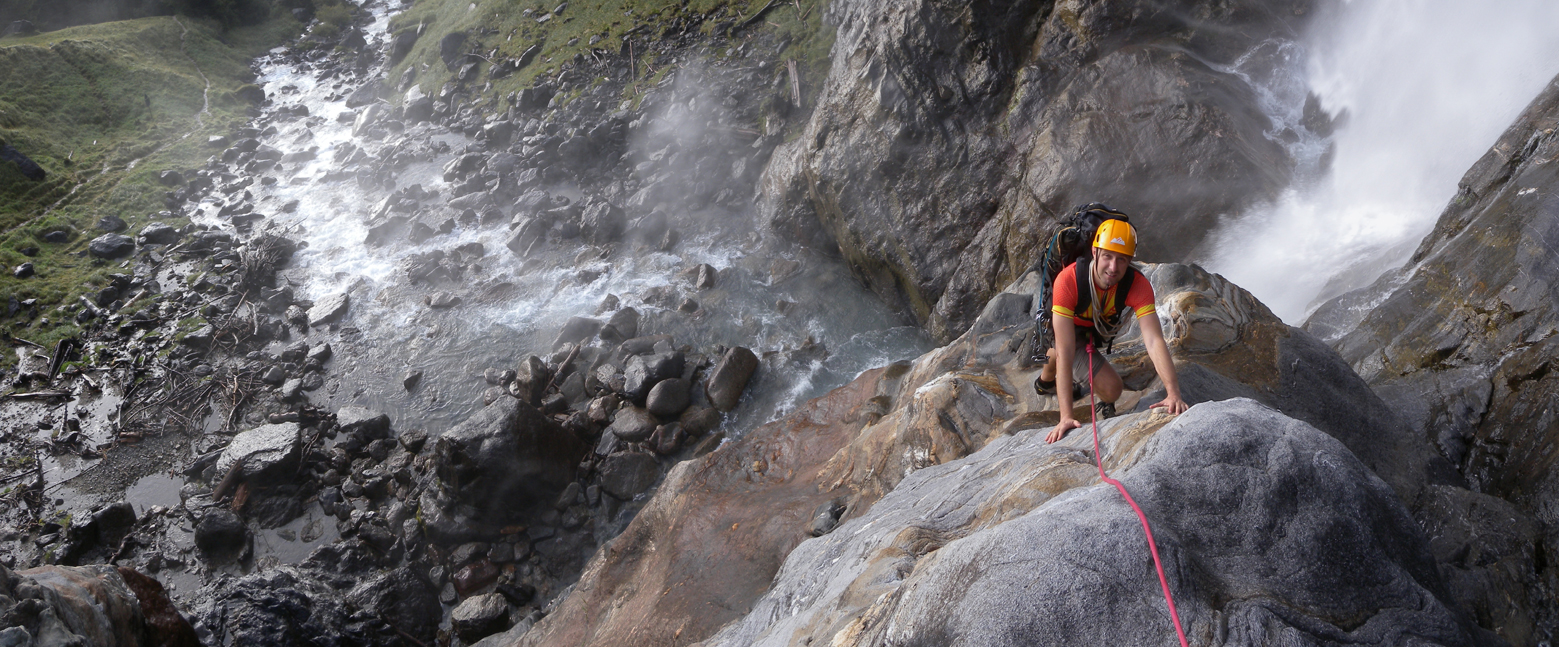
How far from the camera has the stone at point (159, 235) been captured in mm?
26016

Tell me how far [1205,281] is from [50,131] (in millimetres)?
43889

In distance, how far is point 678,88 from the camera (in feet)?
83.9

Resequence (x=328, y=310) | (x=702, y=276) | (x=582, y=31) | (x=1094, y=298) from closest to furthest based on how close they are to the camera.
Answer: (x=1094, y=298) < (x=702, y=276) < (x=328, y=310) < (x=582, y=31)

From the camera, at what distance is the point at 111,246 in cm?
2519

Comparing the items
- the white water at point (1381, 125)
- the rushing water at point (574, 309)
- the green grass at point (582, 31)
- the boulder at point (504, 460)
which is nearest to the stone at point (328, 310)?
the rushing water at point (574, 309)

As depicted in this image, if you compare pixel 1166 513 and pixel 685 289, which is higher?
pixel 1166 513

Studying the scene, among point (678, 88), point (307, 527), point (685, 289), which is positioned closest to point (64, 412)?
point (307, 527)

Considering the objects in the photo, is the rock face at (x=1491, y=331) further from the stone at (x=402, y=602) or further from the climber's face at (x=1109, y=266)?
the stone at (x=402, y=602)

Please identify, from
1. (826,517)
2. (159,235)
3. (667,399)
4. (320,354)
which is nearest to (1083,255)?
(826,517)

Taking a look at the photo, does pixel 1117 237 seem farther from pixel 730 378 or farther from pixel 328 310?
pixel 328 310

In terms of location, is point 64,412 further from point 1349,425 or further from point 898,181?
point 1349,425

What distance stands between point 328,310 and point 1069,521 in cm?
2309

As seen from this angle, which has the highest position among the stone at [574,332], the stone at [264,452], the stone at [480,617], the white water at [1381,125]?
the white water at [1381,125]

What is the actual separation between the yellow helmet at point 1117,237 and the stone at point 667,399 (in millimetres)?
11330
